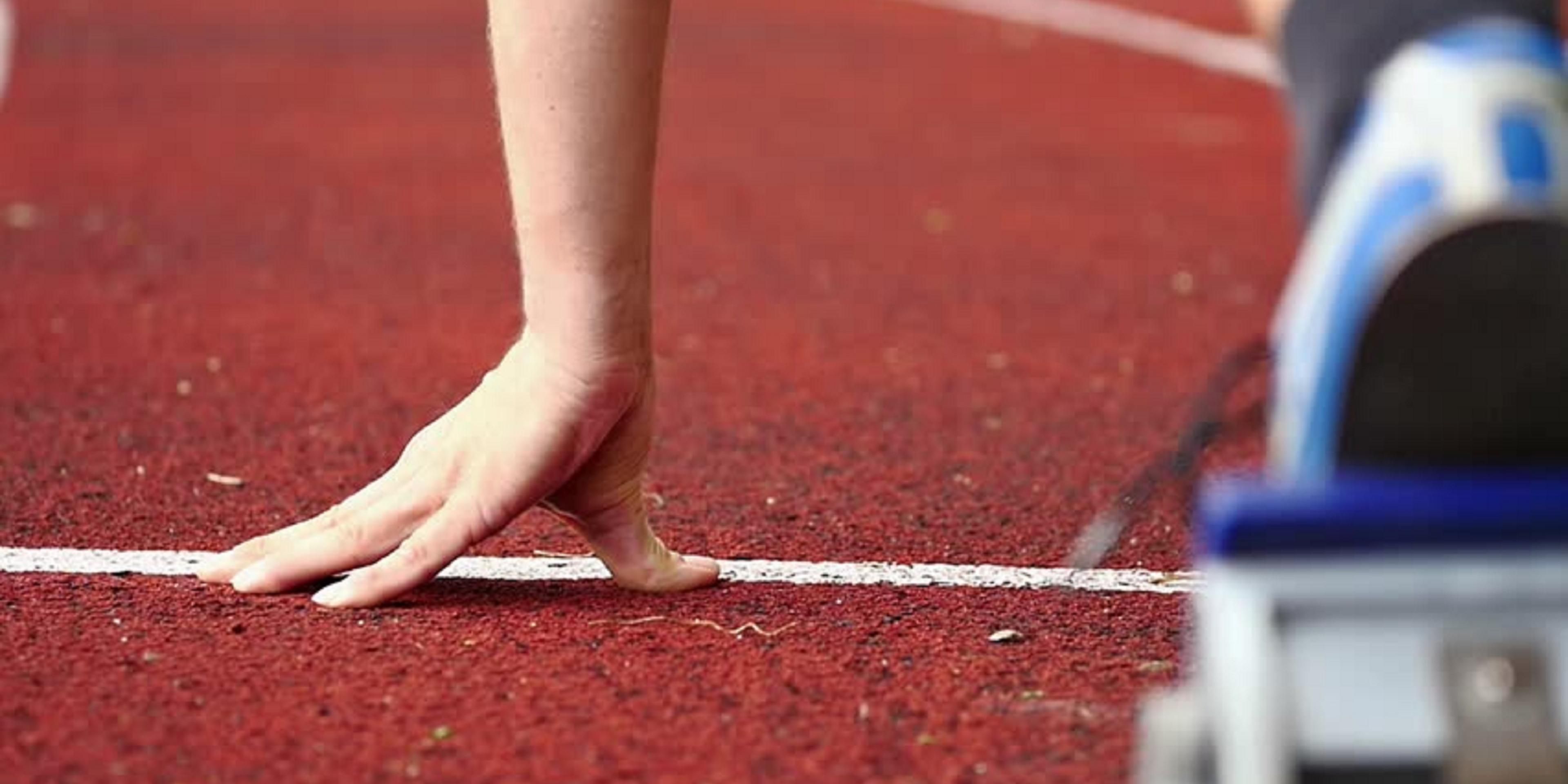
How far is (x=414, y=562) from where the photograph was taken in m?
2.49

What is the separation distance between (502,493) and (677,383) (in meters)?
1.49

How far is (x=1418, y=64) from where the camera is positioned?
1.63m

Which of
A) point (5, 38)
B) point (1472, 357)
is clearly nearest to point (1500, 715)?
point (1472, 357)

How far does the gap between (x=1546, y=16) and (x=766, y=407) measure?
213 cm

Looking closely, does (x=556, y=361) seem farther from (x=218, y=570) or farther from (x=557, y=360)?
(x=218, y=570)

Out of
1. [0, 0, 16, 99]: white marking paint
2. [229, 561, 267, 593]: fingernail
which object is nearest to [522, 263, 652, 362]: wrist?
[229, 561, 267, 593]: fingernail

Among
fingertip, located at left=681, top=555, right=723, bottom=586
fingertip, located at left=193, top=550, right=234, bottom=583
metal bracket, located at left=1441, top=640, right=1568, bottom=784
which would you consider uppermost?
metal bracket, located at left=1441, top=640, right=1568, bottom=784

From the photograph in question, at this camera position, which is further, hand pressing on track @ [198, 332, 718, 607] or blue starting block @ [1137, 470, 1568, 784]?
hand pressing on track @ [198, 332, 718, 607]

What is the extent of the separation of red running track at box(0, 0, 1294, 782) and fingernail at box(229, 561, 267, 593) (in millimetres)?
23

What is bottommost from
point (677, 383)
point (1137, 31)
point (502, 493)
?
point (677, 383)

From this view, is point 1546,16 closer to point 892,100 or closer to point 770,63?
point 892,100

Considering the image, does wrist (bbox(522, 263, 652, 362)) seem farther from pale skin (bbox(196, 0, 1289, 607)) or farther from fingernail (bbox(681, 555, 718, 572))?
fingernail (bbox(681, 555, 718, 572))

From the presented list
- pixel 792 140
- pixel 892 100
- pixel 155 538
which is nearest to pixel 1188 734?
pixel 155 538

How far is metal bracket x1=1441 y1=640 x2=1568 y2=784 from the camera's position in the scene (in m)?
1.48
